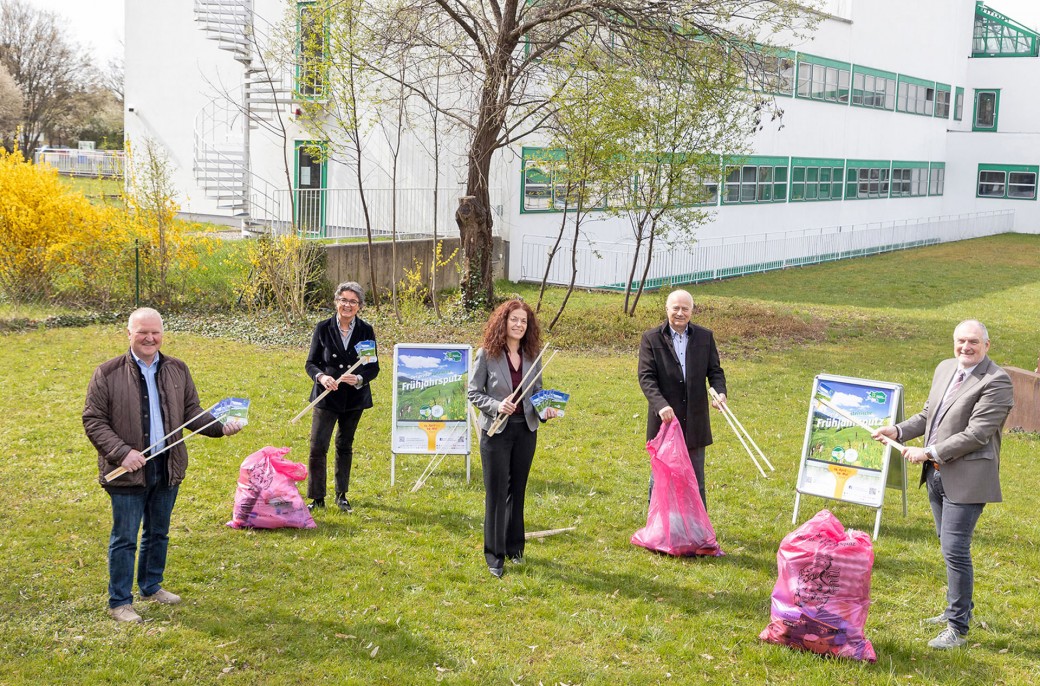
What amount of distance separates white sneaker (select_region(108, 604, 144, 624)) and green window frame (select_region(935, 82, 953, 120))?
145 feet

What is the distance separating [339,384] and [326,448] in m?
0.56

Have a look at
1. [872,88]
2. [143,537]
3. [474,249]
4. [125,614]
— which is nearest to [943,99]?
[872,88]

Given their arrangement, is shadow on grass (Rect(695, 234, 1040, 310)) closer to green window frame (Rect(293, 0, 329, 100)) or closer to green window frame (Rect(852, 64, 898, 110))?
green window frame (Rect(852, 64, 898, 110))

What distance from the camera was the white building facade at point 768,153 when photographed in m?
23.4

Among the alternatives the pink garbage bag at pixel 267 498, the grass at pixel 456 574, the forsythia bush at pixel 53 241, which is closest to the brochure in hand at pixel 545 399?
the grass at pixel 456 574

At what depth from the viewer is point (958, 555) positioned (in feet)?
20.6

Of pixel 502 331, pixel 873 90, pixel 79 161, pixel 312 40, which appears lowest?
pixel 502 331

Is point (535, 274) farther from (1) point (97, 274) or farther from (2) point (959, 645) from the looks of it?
(2) point (959, 645)

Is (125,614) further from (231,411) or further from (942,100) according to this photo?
(942,100)

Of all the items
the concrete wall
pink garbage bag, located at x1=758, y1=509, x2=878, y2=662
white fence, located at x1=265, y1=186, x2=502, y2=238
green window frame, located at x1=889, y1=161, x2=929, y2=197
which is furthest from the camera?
green window frame, located at x1=889, y1=161, x2=929, y2=197

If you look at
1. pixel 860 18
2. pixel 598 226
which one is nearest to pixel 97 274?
pixel 598 226

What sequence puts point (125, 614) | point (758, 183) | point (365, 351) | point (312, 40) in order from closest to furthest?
point (125, 614), point (365, 351), point (312, 40), point (758, 183)

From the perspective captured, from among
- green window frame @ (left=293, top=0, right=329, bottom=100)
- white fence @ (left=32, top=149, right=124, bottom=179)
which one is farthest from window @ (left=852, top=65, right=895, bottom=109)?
white fence @ (left=32, top=149, right=124, bottom=179)

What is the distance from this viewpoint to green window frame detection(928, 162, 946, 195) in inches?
1764
